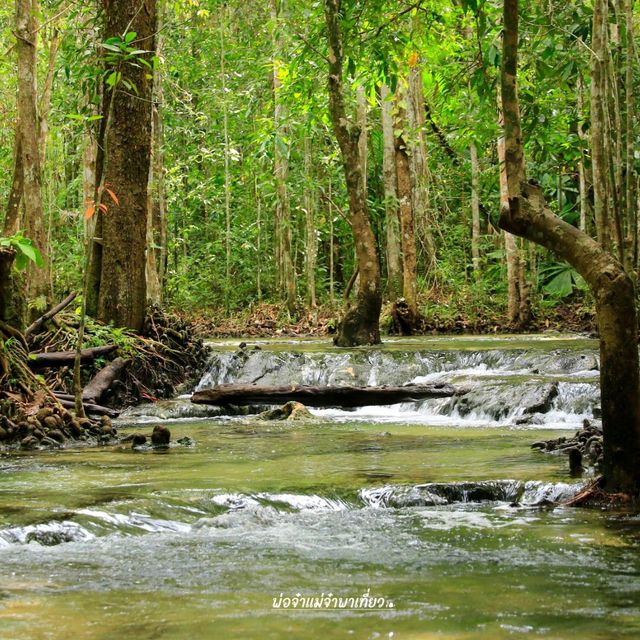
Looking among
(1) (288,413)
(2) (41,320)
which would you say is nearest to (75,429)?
(1) (288,413)

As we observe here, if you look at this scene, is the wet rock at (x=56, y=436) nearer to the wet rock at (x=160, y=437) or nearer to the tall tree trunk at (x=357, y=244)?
the wet rock at (x=160, y=437)

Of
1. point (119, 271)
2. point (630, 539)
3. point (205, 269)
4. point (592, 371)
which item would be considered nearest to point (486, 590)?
point (630, 539)

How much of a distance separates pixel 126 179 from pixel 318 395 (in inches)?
165

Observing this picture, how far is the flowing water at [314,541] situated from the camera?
383 centimetres

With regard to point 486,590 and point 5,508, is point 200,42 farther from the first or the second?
point 486,590

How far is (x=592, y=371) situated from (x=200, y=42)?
59.9 ft

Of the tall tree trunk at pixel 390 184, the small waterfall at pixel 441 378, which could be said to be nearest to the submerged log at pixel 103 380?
the small waterfall at pixel 441 378

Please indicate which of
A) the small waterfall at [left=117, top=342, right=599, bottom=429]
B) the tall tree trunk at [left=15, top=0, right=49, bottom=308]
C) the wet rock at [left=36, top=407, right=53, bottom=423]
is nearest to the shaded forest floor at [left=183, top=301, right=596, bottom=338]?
the small waterfall at [left=117, top=342, right=599, bottom=429]

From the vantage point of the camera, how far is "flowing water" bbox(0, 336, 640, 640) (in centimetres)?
383

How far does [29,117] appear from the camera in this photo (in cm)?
1263

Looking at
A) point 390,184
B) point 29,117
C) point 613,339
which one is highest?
point 390,184

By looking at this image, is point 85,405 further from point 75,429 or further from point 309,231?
point 309,231

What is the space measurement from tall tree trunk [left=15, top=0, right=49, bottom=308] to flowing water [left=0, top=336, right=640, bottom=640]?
484 cm

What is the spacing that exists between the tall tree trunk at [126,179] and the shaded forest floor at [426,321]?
5.85m
